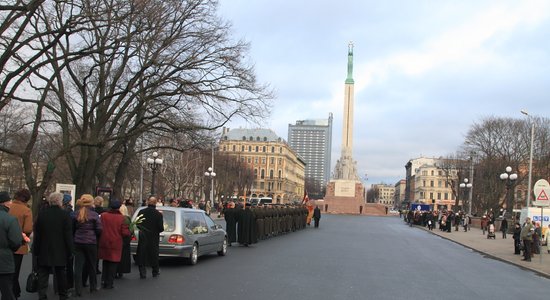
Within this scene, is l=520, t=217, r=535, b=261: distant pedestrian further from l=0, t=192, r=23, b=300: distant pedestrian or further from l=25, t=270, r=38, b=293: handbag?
l=0, t=192, r=23, b=300: distant pedestrian

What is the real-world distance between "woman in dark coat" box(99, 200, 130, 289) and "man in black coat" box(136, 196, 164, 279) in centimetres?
171

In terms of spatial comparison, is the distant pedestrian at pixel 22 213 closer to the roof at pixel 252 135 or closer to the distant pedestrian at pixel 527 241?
the distant pedestrian at pixel 527 241

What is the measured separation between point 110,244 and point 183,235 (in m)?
3.95

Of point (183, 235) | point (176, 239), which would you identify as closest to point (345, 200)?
point (183, 235)

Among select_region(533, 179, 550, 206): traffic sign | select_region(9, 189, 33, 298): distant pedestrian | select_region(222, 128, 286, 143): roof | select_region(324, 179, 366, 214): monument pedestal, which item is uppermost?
select_region(222, 128, 286, 143): roof

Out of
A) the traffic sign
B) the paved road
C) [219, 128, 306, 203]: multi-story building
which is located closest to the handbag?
the paved road

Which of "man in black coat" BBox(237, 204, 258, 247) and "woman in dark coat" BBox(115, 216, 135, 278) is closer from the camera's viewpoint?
"woman in dark coat" BBox(115, 216, 135, 278)

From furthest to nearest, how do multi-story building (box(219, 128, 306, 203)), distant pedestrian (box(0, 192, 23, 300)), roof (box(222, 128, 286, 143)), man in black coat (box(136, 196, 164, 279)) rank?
roof (box(222, 128, 286, 143))
multi-story building (box(219, 128, 306, 203))
man in black coat (box(136, 196, 164, 279))
distant pedestrian (box(0, 192, 23, 300))

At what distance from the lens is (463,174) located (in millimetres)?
76875

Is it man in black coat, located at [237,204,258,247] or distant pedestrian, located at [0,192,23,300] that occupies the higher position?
distant pedestrian, located at [0,192,23,300]

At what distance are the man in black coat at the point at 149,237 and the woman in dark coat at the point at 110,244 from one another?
1.71 meters

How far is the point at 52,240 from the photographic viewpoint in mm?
Answer: 8766

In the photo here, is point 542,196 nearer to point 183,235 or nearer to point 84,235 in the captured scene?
point 183,235

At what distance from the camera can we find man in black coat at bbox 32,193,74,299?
875 cm
